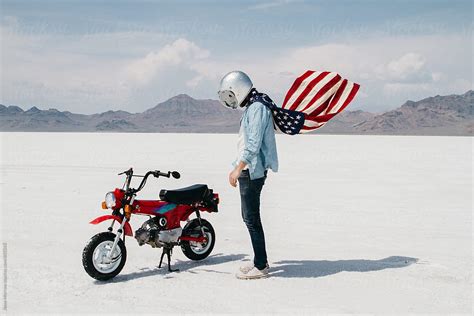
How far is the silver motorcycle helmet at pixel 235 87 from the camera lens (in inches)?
245

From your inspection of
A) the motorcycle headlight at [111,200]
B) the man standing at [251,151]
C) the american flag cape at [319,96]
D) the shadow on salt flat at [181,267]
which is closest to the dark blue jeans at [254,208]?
the man standing at [251,151]

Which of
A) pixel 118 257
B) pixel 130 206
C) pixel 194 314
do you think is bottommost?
pixel 194 314

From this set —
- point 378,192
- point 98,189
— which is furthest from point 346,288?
point 98,189

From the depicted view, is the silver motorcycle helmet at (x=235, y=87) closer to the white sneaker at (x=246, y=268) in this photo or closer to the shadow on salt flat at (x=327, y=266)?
the white sneaker at (x=246, y=268)

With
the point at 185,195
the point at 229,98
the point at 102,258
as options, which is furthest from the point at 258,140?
the point at 102,258

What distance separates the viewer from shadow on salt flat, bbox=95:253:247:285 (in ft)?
21.3

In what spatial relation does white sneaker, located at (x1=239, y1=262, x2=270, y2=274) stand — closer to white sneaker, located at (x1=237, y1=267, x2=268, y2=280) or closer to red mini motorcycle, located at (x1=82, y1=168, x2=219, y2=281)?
white sneaker, located at (x1=237, y1=267, x2=268, y2=280)

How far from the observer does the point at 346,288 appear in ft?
19.9

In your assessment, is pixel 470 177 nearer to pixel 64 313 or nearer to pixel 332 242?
pixel 332 242

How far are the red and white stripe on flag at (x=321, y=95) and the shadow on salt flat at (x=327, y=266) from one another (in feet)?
5.84

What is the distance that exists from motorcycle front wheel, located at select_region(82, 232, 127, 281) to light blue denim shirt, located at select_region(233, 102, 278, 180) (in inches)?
66.7

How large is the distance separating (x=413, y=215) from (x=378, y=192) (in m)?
3.51

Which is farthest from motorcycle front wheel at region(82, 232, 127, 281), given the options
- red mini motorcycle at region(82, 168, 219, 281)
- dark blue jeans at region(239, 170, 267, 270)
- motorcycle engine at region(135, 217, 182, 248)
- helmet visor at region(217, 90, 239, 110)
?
helmet visor at region(217, 90, 239, 110)

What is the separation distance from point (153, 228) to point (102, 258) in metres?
0.71
